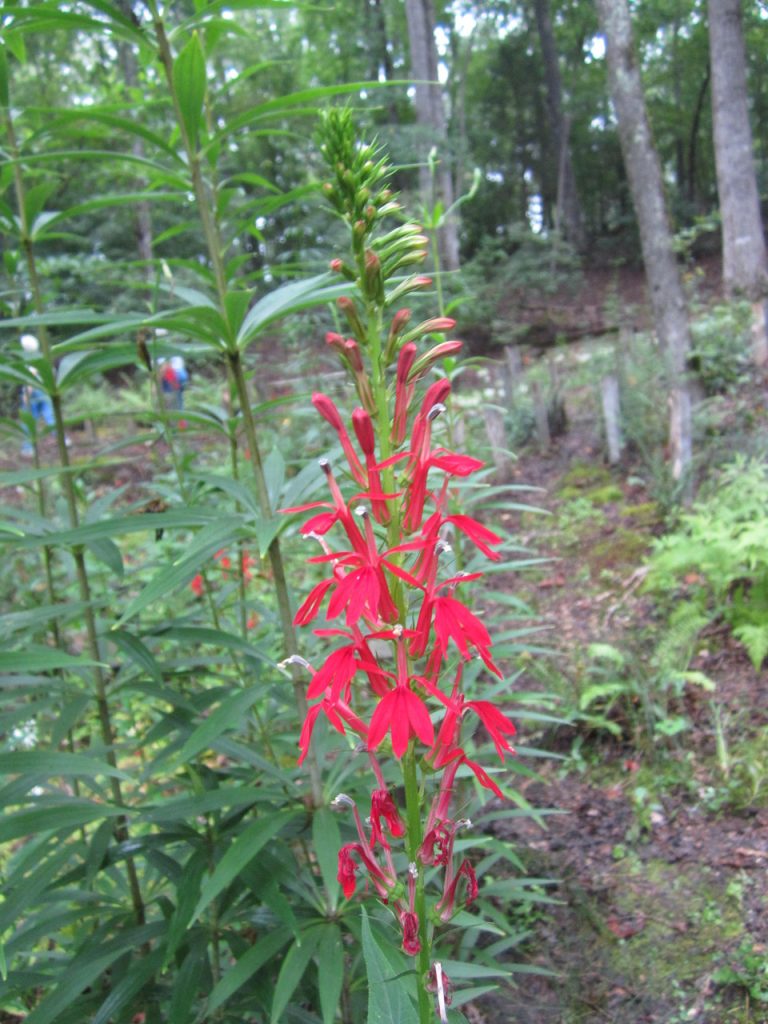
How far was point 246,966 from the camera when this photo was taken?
154 centimetres

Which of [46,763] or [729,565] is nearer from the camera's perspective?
[46,763]

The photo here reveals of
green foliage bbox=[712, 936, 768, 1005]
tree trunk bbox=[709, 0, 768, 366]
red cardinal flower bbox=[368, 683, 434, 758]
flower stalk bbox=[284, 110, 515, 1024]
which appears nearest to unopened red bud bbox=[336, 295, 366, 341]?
flower stalk bbox=[284, 110, 515, 1024]

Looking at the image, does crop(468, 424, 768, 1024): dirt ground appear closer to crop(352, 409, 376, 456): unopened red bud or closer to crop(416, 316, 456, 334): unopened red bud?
crop(352, 409, 376, 456): unopened red bud

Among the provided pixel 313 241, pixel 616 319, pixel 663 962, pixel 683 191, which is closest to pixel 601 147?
pixel 683 191

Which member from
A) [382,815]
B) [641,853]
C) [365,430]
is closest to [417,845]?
[382,815]

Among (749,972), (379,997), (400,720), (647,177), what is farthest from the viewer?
(647,177)

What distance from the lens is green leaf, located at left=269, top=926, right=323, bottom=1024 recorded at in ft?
4.49

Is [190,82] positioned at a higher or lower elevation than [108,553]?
higher

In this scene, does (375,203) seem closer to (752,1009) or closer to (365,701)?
(365,701)

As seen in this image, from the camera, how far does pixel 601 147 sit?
27906 mm

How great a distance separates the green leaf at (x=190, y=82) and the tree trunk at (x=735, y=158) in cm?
857

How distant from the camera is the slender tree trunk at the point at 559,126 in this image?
908 inches

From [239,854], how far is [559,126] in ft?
85.3

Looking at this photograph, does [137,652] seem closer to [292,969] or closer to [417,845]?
[292,969]
